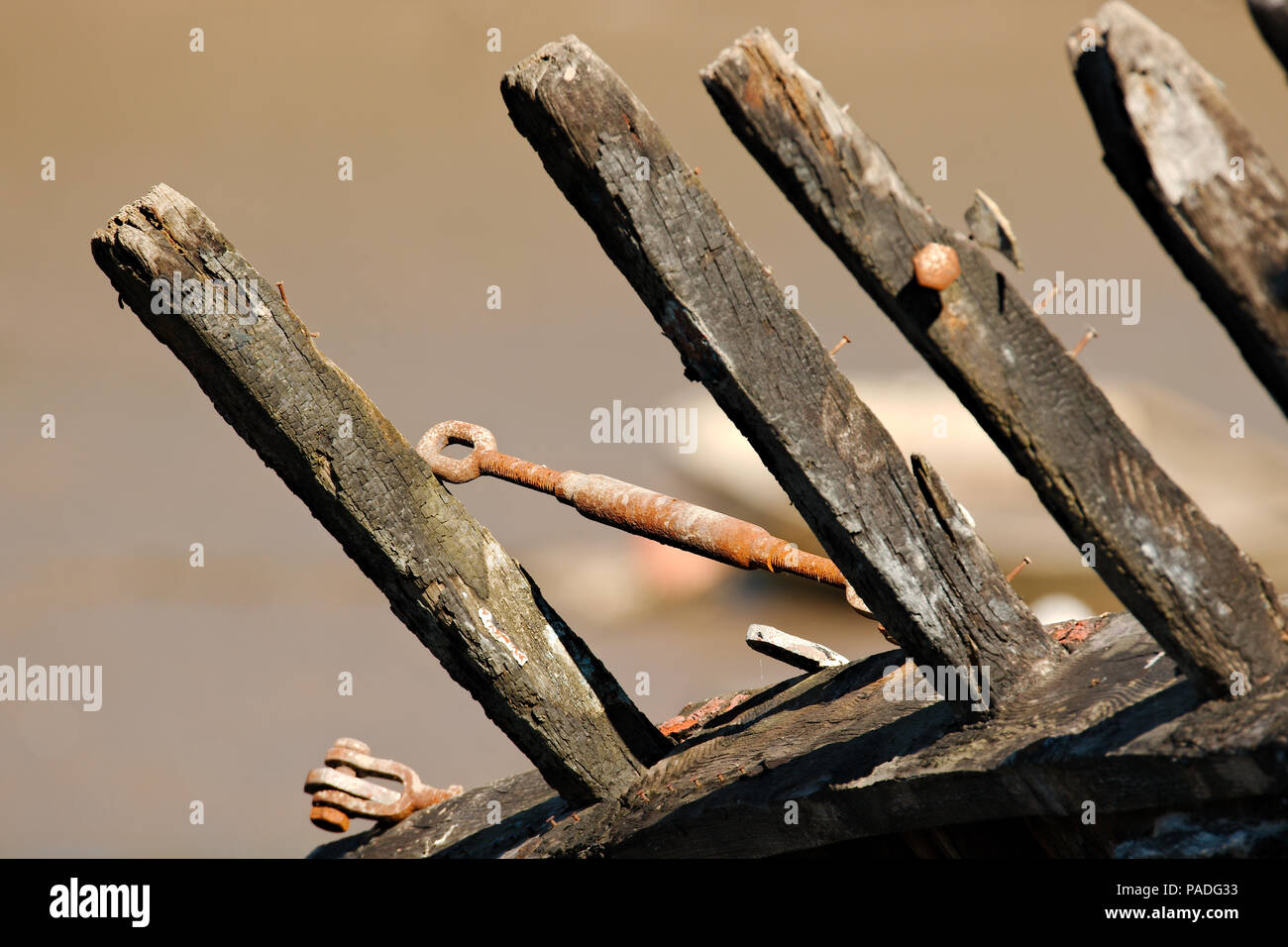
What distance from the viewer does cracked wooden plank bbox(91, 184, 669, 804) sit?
2.53 m

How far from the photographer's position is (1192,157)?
1.63 m

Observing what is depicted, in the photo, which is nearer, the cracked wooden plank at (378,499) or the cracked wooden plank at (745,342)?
the cracked wooden plank at (745,342)

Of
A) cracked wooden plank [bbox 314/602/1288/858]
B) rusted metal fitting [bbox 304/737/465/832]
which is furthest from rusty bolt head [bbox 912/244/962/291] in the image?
rusted metal fitting [bbox 304/737/465/832]

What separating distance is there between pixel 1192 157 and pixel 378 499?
1930 millimetres

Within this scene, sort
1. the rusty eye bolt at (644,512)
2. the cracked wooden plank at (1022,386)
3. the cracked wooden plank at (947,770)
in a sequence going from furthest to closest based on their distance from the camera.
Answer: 1. the rusty eye bolt at (644,512)
2. the cracked wooden plank at (947,770)
3. the cracked wooden plank at (1022,386)

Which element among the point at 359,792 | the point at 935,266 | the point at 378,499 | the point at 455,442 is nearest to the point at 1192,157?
the point at 935,266

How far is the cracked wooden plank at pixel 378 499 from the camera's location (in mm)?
2525

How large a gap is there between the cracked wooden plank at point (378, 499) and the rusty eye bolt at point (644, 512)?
14.9 inches

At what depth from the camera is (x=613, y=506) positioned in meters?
3.38

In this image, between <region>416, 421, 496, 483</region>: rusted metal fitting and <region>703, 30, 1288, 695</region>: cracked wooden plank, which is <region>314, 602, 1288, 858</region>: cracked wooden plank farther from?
<region>416, 421, 496, 483</region>: rusted metal fitting

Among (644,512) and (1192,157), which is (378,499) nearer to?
(644,512)

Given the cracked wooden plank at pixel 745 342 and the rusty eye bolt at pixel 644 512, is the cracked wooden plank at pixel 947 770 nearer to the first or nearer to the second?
the cracked wooden plank at pixel 745 342

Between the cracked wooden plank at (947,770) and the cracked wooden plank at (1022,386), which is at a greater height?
the cracked wooden plank at (1022,386)

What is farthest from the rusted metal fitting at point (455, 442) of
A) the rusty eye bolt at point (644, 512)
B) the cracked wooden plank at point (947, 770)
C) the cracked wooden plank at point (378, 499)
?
the cracked wooden plank at point (947, 770)
